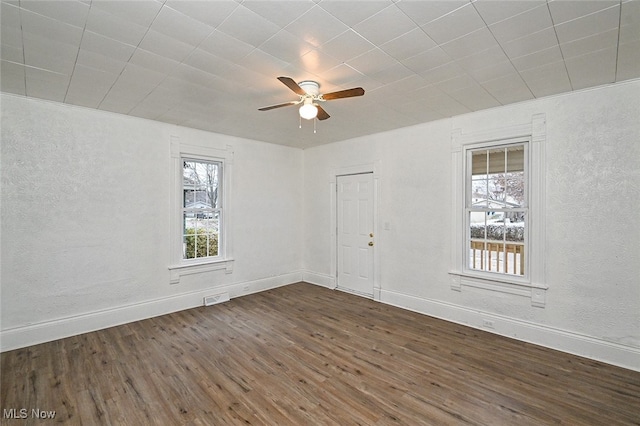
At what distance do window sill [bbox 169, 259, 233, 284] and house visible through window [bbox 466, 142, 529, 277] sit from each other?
3.73 m

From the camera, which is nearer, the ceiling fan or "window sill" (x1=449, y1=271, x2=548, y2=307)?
the ceiling fan

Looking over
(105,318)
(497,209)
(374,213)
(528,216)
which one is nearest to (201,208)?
(105,318)

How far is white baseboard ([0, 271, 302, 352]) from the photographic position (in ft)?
10.8

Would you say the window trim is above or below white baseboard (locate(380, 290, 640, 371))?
above

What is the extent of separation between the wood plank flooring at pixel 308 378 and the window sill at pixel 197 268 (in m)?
0.78

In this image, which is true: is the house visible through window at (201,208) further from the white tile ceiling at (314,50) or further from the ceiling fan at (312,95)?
the ceiling fan at (312,95)

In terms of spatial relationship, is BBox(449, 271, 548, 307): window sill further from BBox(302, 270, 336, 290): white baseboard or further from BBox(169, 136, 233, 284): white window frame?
BBox(169, 136, 233, 284): white window frame

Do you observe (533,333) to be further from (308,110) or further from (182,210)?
(182,210)

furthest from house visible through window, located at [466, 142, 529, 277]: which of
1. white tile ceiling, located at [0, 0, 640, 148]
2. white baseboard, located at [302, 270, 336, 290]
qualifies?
white baseboard, located at [302, 270, 336, 290]

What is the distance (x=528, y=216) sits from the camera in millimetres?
3535

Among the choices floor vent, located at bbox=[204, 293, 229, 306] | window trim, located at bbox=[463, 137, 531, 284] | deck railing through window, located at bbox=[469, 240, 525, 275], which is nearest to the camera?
window trim, located at bbox=[463, 137, 531, 284]

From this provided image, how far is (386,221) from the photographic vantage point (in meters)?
4.85

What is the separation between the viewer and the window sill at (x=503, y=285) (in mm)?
3395

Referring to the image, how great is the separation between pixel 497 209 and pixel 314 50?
2.98 meters
